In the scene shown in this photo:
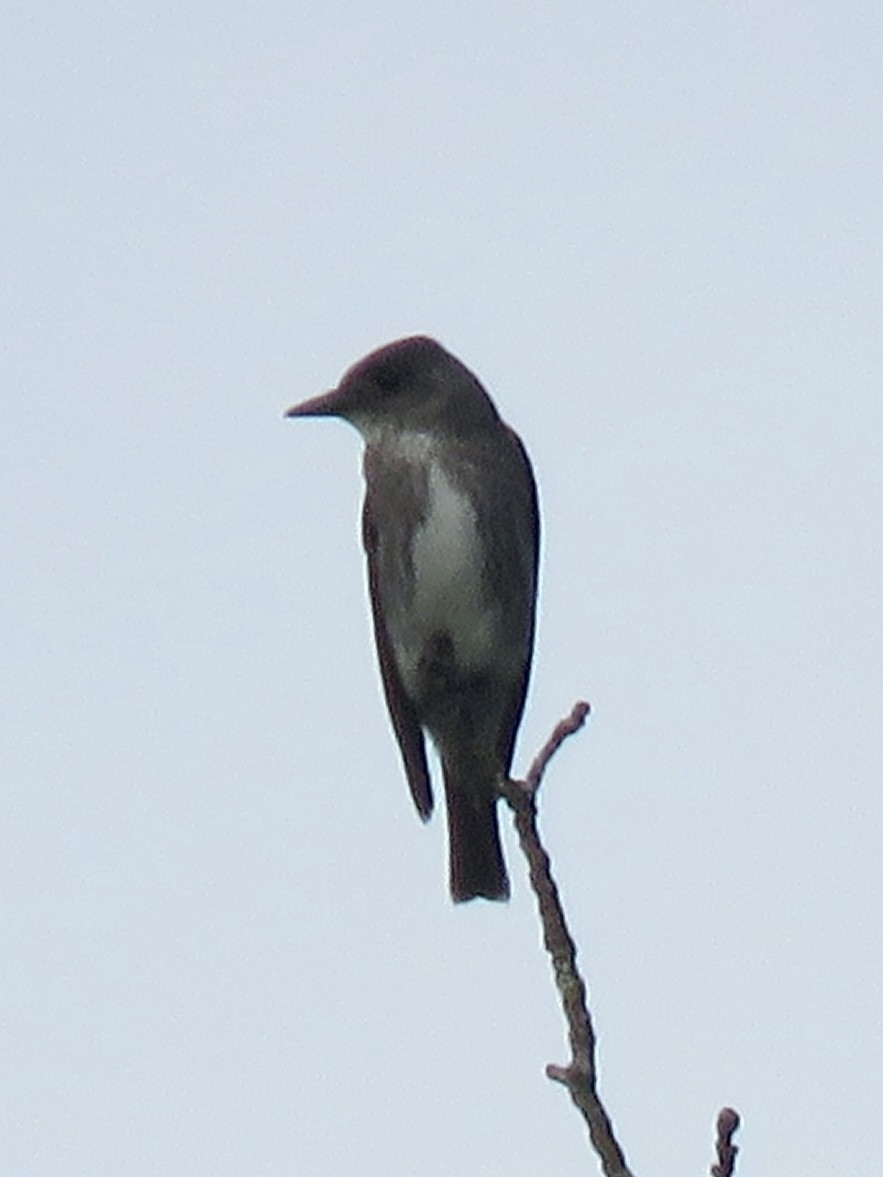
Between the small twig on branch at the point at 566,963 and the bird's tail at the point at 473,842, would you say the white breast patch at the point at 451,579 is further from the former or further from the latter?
the small twig on branch at the point at 566,963

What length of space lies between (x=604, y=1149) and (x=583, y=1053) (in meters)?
0.27

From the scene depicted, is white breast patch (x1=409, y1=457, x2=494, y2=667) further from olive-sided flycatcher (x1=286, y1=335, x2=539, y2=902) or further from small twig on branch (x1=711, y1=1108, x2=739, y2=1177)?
small twig on branch (x1=711, y1=1108, x2=739, y2=1177)

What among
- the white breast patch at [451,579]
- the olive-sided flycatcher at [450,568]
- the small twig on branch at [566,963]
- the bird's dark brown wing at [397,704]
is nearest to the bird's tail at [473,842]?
the olive-sided flycatcher at [450,568]

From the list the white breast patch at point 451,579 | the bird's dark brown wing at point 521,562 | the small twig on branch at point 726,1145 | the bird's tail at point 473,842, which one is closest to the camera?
the small twig on branch at point 726,1145

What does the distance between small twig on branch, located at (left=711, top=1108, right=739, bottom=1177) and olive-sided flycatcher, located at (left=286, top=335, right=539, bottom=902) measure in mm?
3510

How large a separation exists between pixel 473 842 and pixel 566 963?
345 centimetres

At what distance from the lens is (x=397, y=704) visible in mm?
7078

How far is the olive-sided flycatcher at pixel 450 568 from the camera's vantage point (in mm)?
6832

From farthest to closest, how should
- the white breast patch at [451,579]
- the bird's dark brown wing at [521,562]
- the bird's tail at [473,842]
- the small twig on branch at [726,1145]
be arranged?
the bird's tail at [473,842], the bird's dark brown wing at [521,562], the white breast patch at [451,579], the small twig on branch at [726,1145]

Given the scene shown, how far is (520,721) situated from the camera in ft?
24.0

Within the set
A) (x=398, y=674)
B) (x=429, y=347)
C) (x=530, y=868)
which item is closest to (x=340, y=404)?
(x=429, y=347)

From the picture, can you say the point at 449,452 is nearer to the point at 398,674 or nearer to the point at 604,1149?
the point at 398,674

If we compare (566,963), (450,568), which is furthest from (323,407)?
(566,963)

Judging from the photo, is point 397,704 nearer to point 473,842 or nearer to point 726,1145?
point 473,842
